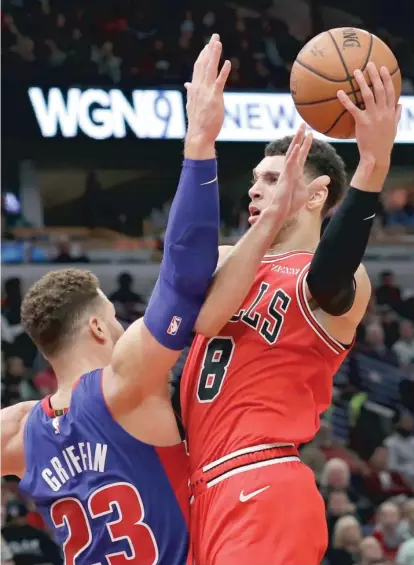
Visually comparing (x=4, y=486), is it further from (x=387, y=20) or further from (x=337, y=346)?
(x=387, y=20)

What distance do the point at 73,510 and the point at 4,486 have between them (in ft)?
20.6

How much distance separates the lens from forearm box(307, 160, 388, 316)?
10.7 feet

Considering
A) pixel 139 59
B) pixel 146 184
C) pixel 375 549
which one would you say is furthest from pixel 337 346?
pixel 146 184

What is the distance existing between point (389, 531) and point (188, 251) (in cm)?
681

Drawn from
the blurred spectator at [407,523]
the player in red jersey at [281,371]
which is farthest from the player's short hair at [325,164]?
the blurred spectator at [407,523]

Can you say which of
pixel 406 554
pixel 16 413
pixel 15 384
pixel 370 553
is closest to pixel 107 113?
pixel 15 384

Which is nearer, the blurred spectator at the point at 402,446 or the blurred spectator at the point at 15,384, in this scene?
the blurred spectator at the point at 15,384

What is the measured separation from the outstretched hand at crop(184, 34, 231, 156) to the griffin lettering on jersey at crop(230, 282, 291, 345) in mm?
613

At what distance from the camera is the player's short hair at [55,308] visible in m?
3.71

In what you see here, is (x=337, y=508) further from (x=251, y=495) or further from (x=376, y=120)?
(x=376, y=120)

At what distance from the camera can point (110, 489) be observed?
3.50 meters

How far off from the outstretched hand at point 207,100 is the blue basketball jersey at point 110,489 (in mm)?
923

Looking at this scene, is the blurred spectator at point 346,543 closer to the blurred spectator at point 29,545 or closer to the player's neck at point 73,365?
the blurred spectator at point 29,545

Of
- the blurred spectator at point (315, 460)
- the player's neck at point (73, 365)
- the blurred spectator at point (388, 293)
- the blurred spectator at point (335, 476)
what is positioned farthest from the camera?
the blurred spectator at point (388, 293)
